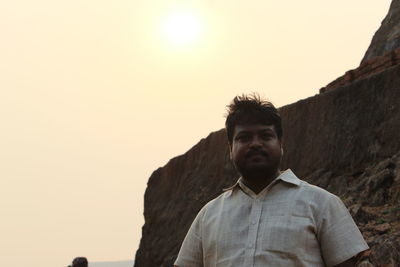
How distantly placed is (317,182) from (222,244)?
891 centimetres

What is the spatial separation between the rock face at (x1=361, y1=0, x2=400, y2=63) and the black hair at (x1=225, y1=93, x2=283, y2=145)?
16.0 meters

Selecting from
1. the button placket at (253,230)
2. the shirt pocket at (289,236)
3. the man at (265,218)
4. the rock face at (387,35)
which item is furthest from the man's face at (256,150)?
the rock face at (387,35)

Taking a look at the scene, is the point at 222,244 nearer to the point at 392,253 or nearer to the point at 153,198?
the point at 392,253

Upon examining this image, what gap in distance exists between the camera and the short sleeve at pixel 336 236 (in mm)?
2494

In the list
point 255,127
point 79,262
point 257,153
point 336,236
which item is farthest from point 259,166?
point 79,262

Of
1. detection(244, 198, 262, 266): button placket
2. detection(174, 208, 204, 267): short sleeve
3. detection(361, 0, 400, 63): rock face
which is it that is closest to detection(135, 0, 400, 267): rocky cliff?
detection(174, 208, 204, 267): short sleeve

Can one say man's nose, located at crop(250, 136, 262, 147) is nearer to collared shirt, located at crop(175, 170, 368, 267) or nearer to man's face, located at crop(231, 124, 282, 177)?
man's face, located at crop(231, 124, 282, 177)

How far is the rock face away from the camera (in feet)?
60.8

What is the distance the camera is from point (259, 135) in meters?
2.70

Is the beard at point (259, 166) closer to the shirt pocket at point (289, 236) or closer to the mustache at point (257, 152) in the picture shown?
the mustache at point (257, 152)

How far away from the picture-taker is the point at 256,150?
8.71ft

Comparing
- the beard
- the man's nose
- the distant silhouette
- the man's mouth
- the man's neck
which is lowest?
the distant silhouette

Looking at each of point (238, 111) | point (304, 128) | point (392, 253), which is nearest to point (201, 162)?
point (304, 128)

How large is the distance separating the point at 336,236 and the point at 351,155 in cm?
867
